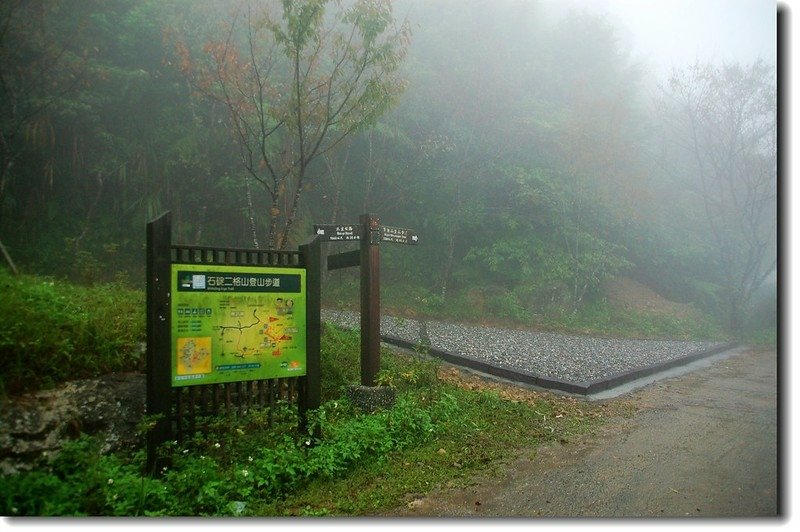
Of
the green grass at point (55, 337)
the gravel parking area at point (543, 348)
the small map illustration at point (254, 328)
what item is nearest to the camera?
the green grass at point (55, 337)

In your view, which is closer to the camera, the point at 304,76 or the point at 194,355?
the point at 194,355

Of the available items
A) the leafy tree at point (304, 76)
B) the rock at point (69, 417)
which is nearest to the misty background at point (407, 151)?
the leafy tree at point (304, 76)

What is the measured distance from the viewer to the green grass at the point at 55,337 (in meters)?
3.36

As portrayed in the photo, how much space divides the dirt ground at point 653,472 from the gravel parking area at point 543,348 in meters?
1.71

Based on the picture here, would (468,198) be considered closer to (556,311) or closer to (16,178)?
(556,311)

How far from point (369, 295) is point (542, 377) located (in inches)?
118

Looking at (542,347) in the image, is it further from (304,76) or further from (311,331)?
(304,76)

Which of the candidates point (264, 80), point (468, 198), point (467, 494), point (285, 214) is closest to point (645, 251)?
point (468, 198)

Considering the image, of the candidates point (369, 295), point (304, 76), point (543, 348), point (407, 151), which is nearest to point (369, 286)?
point (369, 295)

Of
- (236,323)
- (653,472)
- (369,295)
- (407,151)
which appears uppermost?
(407,151)

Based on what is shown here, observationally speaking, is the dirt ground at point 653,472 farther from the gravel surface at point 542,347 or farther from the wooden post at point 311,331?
the gravel surface at point 542,347

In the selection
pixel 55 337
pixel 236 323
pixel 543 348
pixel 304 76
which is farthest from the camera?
pixel 543 348

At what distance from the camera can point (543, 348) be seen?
9273 millimetres

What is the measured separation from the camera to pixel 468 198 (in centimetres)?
1274
